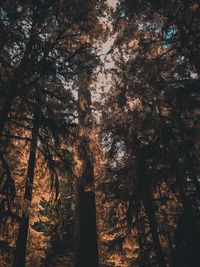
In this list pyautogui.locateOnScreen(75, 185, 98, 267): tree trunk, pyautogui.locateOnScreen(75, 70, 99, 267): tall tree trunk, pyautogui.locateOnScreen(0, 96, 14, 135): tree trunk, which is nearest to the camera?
pyautogui.locateOnScreen(0, 96, 14, 135): tree trunk

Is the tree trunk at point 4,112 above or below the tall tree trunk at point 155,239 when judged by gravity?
above

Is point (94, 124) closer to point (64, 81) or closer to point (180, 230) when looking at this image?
point (64, 81)

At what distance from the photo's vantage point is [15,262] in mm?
9367

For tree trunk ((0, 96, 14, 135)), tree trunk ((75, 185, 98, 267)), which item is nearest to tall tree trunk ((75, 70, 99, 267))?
tree trunk ((75, 185, 98, 267))

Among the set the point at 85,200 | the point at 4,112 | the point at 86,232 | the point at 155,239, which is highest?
the point at 85,200

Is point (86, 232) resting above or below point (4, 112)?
below

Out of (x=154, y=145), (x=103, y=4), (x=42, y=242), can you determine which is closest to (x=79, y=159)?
(x=154, y=145)

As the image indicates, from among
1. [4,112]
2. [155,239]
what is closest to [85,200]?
[155,239]

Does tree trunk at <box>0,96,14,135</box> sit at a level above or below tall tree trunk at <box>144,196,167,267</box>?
above

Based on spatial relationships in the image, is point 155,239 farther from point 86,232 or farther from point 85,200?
point 85,200

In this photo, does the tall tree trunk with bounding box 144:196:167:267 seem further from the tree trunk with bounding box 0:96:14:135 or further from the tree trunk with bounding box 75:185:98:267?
the tree trunk with bounding box 0:96:14:135

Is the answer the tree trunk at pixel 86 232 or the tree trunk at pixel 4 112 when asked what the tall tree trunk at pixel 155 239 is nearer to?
the tree trunk at pixel 86 232

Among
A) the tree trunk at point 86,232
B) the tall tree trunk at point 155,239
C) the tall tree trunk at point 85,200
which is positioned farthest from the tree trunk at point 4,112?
the tree trunk at point 86,232

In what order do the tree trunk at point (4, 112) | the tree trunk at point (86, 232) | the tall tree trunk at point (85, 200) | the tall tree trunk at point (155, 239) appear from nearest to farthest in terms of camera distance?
the tree trunk at point (4, 112) < the tall tree trunk at point (85, 200) < the tall tree trunk at point (155, 239) < the tree trunk at point (86, 232)
